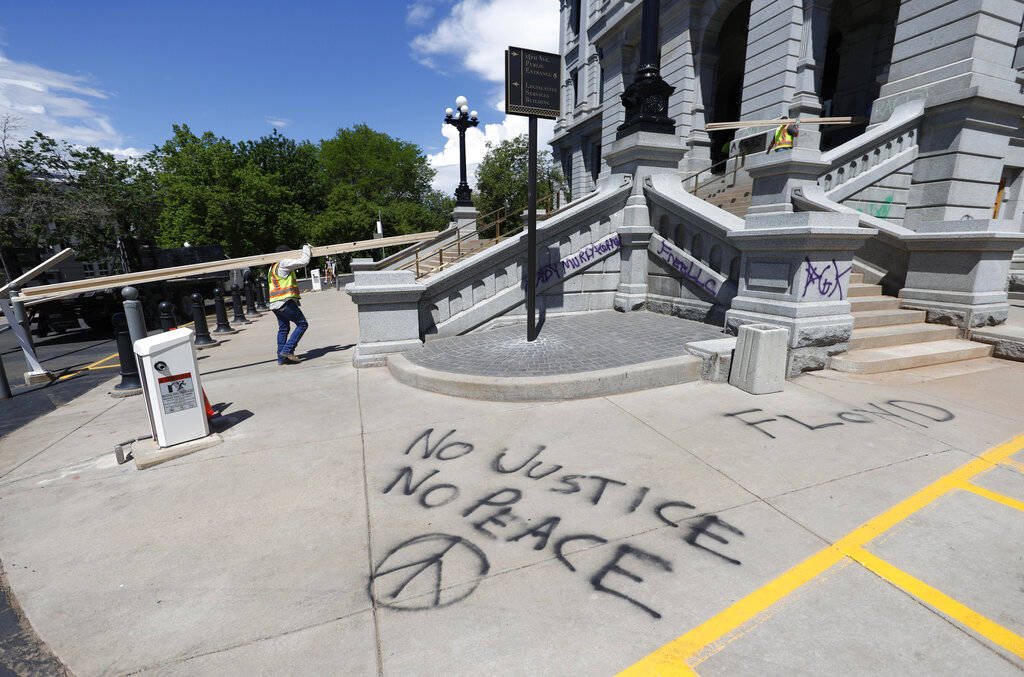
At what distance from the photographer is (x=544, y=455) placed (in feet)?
12.3

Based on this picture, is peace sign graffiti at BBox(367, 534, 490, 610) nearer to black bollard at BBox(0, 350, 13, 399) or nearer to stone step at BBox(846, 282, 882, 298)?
black bollard at BBox(0, 350, 13, 399)

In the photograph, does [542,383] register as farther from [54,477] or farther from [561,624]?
[54,477]

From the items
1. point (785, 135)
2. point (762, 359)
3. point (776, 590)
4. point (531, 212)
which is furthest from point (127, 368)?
point (785, 135)

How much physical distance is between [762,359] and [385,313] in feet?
16.6

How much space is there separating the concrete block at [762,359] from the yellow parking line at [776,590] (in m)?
1.80

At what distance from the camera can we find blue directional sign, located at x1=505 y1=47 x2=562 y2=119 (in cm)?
593

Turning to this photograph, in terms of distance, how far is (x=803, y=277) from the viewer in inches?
217

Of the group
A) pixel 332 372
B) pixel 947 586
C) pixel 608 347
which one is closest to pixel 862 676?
pixel 947 586

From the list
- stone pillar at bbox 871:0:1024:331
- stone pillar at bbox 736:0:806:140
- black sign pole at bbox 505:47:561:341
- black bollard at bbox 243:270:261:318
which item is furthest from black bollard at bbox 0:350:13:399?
stone pillar at bbox 736:0:806:140

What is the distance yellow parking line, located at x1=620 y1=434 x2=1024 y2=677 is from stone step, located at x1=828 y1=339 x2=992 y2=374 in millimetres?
2494

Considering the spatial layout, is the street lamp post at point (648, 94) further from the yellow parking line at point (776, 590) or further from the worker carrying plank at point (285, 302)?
the yellow parking line at point (776, 590)

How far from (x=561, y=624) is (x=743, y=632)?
2.78 ft

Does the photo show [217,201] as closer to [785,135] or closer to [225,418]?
[225,418]

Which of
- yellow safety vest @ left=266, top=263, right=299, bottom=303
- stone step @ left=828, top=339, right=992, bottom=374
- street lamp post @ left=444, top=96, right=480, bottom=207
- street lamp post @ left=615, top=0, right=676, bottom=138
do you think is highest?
street lamp post @ left=444, top=96, right=480, bottom=207
